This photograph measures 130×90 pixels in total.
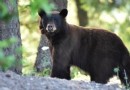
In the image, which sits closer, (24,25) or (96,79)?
(96,79)

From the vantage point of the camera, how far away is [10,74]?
6.82 m

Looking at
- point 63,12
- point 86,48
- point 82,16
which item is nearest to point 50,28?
point 63,12

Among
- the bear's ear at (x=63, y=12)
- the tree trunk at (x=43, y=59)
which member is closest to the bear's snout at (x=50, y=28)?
the bear's ear at (x=63, y=12)

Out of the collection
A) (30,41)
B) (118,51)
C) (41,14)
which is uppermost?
(41,14)

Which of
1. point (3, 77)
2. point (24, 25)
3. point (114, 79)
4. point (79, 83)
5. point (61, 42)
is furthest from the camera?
point (24, 25)

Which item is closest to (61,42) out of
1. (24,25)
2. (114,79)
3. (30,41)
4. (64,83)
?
(114,79)

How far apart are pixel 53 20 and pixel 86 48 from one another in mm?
787

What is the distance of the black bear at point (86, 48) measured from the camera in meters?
8.83

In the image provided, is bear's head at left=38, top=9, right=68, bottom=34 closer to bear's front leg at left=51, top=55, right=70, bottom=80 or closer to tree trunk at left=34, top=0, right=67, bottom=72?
bear's front leg at left=51, top=55, right=70, bottom=80

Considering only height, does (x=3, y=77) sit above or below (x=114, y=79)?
above

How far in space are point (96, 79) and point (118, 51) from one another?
652 mm

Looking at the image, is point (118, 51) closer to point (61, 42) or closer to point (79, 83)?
point (61, 42)

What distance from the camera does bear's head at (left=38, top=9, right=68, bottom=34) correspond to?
8.81 meters

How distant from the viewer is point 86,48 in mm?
9016
